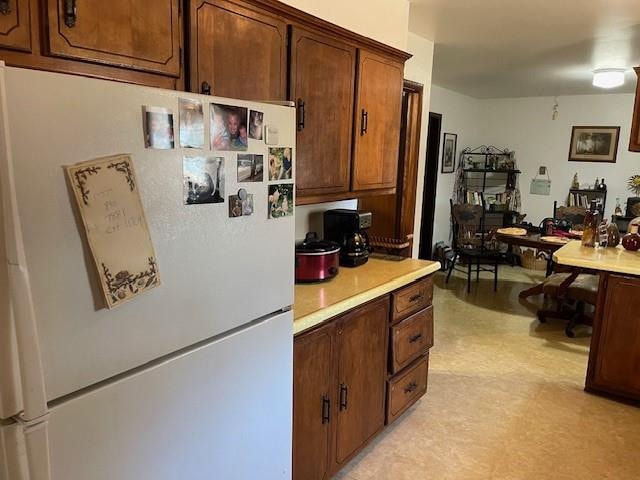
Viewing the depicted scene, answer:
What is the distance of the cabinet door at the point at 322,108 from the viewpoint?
2.07 m

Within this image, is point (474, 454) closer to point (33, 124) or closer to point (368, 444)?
point (368, 444)

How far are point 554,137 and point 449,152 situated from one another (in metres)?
1.61

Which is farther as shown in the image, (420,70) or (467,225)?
(467,225)

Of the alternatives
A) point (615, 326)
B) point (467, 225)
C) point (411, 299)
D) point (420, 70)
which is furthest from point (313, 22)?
point (467, 225)

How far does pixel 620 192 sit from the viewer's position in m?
6.65

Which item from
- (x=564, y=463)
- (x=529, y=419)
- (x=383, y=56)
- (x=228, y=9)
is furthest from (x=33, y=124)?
(x=529, y=419)

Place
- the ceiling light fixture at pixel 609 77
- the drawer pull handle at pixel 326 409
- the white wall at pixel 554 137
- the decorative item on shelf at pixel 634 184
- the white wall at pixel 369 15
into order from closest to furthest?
the drawer pull handle at pixel 326 409, the white wall at pixel 369 15, the ceiling light fixture at pixel 609 77, the decorative item on shelf at pixel 634 184, the white wall at pixel 554 137

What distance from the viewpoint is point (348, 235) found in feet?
8.95

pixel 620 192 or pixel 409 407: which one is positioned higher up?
pixel 620 192

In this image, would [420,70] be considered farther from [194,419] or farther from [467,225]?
[194,419]

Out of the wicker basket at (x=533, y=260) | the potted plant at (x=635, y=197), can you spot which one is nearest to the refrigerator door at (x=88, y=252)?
the wicker basket at (x=533, y=260)

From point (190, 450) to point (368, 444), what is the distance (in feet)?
4.90

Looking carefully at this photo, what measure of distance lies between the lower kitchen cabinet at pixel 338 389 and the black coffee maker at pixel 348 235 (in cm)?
39

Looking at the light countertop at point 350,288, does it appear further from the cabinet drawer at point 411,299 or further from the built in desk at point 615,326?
the built in desk at point 615,326
